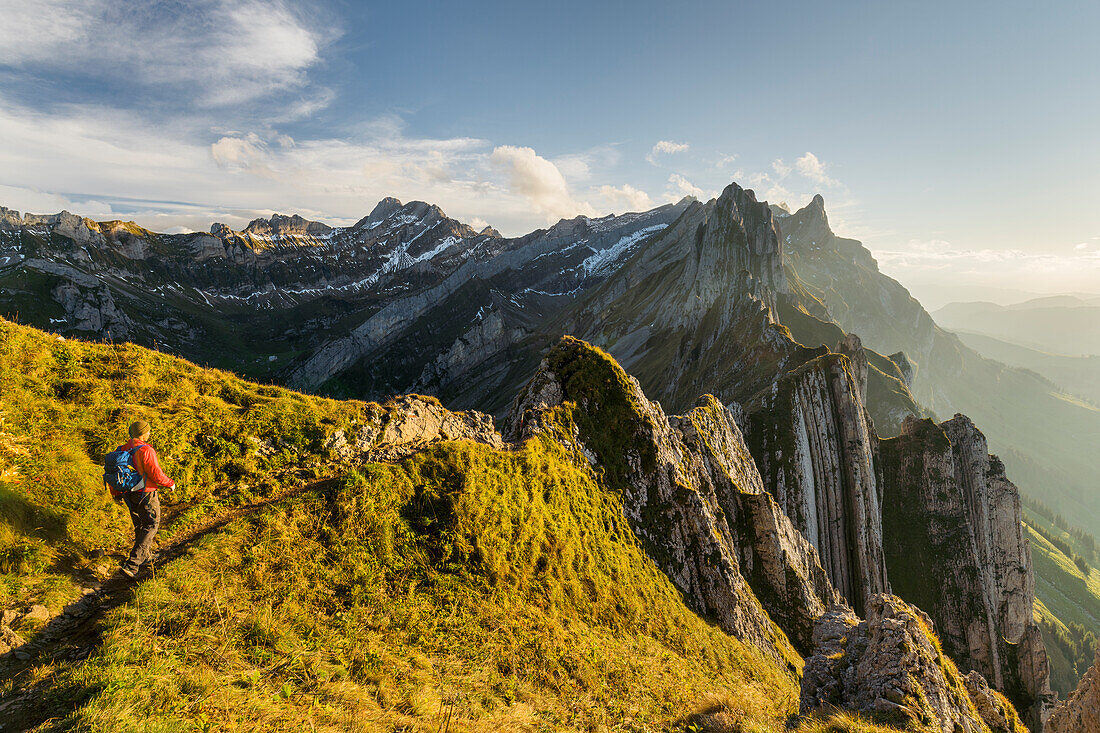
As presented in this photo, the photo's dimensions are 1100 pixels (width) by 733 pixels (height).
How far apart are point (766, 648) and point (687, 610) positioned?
5.86 m

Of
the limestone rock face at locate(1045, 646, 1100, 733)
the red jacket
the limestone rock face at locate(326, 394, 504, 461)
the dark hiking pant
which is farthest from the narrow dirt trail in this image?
the limestone rock face at locate(1045, 646, 1100, 733)

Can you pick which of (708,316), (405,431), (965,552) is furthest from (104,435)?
(708,316)

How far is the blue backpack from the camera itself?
8.80 m

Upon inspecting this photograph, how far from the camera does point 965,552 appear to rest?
51.0 metres

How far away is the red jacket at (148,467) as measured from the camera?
9104 millimetres

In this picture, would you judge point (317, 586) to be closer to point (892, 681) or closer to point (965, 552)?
point (892, 681)

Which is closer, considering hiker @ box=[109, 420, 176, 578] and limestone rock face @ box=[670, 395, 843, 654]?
hiker @ box=[109, 420, 176, 578]

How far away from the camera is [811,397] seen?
166ft

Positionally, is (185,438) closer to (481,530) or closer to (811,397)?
(481,530)

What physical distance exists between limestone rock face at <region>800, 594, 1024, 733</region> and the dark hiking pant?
62.4 feet

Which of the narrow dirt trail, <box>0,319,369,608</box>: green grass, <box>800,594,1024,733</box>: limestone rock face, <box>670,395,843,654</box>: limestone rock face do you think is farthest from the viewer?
<box>670,395,843,654</box>: limestone rock face

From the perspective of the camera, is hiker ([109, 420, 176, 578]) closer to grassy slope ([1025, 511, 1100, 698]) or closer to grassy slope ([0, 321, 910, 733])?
grassy slope ([0, 321, 910, 733])

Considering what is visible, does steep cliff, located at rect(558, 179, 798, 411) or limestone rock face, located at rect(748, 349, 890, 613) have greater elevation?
steep cliff, located at rect(558, 179, 798, 411)

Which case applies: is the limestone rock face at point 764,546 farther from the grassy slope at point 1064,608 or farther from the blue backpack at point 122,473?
the grassy slope at point 1064,608
